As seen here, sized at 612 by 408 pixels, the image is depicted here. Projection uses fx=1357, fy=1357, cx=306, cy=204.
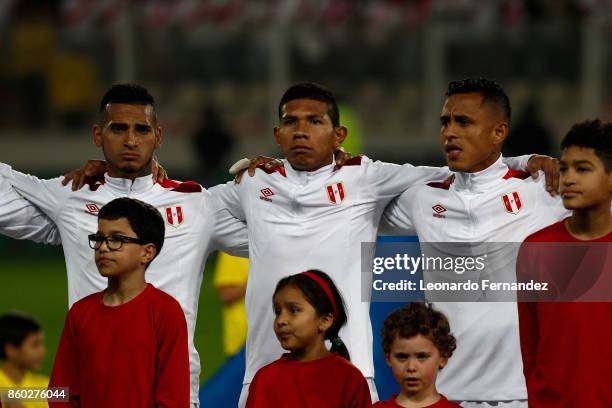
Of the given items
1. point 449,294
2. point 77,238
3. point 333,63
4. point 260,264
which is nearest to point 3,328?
point 77,238

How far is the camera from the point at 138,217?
17.1ft

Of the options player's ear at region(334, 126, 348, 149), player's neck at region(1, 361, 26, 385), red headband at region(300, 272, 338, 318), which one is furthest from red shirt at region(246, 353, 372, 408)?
player's neck at region(1, 361, 26, 385)

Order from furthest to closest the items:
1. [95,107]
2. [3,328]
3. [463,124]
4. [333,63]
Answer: [95,107] → [333,63] → [3,328] → [463,124]

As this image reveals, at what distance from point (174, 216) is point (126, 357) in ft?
3.61

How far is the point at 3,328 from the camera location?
24.7 ft

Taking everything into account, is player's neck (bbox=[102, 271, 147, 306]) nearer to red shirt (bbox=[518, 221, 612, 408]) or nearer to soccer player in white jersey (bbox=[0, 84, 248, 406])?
soccer player in white jersey (bbox=[0, 84, 248, 406])

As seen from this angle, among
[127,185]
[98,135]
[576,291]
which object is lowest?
[576,291]

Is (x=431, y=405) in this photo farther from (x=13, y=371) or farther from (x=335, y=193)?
(x=13, y=371)

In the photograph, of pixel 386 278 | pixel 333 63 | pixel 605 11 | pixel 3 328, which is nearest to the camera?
pixel 386 278

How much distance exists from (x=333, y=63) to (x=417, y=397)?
43.1 feet

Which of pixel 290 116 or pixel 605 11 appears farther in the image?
pixel 605 11

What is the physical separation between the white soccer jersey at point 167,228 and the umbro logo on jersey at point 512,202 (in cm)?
120

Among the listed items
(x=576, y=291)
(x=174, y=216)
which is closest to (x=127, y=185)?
(x=174, y=216)

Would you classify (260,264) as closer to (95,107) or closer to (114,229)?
(114,229)
